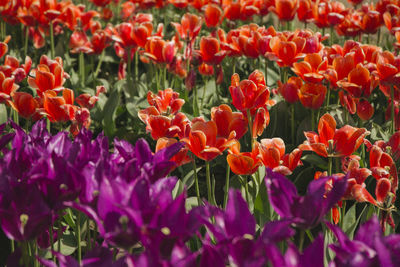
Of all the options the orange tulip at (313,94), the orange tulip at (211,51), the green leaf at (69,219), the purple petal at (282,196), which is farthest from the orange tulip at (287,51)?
the purple petal at (282,196)

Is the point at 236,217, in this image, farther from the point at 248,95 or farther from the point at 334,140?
the point at 248,95

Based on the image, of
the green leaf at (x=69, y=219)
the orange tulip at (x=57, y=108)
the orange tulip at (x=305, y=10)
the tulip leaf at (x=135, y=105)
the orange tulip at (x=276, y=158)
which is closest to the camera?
the orange tulip at (x=276, y=158)

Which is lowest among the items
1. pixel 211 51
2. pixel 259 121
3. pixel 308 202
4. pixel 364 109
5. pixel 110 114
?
pixel 110 114

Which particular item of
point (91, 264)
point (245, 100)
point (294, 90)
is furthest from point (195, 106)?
point (91, 264)

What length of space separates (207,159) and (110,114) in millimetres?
1528

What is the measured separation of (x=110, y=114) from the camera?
128 inches

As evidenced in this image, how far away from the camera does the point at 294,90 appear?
8.98 feet

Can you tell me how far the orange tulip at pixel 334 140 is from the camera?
1927 mm

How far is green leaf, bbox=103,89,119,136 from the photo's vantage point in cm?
317

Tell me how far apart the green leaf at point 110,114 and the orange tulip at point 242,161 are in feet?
4.59

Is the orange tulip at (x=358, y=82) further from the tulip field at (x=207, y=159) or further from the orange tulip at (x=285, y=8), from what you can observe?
the orange tulip at (x=285, y=8)

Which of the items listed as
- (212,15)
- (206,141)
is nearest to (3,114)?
(212,15)

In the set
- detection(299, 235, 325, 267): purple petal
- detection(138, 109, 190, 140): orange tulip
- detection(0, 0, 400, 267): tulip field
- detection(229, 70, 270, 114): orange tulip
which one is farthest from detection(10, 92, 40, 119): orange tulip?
detection(299, 235, 325, 267): purple petal

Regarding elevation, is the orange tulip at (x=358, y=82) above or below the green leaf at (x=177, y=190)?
above
